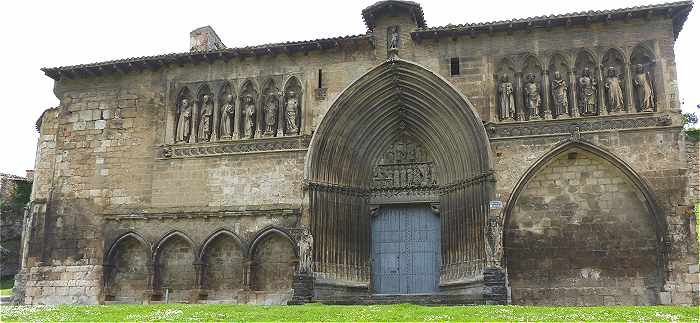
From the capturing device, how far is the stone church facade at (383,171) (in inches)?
591

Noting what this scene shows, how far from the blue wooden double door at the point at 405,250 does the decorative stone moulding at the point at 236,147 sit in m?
2.78

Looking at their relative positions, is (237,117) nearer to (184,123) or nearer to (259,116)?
(259,116)

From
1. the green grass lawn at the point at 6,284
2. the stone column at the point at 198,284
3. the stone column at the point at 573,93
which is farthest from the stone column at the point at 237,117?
the green grass lawn at the point at 6,284

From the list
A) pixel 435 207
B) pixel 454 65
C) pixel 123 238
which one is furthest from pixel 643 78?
pixel 123 238

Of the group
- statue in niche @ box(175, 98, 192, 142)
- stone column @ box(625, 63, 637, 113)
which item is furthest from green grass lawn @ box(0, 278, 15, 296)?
stone column @ box(625, 63, 637, 113)

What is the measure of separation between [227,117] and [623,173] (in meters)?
9.83

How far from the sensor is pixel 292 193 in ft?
54.6

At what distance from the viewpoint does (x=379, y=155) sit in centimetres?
1744

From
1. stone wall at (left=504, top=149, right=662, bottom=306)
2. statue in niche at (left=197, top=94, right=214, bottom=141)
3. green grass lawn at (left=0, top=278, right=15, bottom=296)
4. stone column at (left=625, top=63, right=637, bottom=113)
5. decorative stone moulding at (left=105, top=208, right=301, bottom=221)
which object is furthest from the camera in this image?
green grass lawn at (left=0, top=278, right=15, bottom=296)

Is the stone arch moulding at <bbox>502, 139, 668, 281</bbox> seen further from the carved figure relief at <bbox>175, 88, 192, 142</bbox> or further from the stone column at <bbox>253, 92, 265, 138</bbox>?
the carved figure relief at <bbox>175, 88, 192, 142</bbox>

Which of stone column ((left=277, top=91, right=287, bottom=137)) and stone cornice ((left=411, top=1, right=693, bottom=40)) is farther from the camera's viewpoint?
stone column ((left=277, top=91, right=287, bottom=137))

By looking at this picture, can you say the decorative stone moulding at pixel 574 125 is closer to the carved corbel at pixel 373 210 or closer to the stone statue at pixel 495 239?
the stone statue at pixel 495 239

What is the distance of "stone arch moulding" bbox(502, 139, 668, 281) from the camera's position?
1452cm

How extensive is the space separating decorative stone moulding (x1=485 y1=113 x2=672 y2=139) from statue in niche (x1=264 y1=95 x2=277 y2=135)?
5.41 meters
